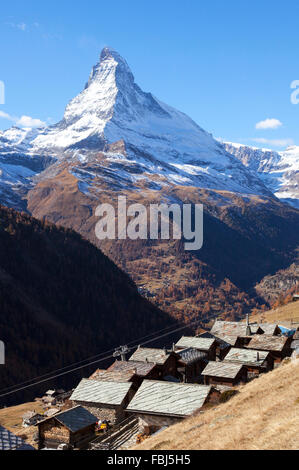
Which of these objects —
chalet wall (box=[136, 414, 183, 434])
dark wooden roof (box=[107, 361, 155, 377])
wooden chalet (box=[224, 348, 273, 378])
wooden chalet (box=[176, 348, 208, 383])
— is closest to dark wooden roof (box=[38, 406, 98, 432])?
chalet wall (box=[136, 414, 183, 434])

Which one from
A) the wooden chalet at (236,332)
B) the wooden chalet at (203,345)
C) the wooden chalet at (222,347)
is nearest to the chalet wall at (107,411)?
the wooden chalet at (203,345)

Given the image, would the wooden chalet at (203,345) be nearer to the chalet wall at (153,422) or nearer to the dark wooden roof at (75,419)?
the chalet wall at (153,422)

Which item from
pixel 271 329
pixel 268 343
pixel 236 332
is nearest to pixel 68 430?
pixel 268 343

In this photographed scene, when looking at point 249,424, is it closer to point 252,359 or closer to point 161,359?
point 252,359

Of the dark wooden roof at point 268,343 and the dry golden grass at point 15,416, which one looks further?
the dry golden grass at point 15,416
